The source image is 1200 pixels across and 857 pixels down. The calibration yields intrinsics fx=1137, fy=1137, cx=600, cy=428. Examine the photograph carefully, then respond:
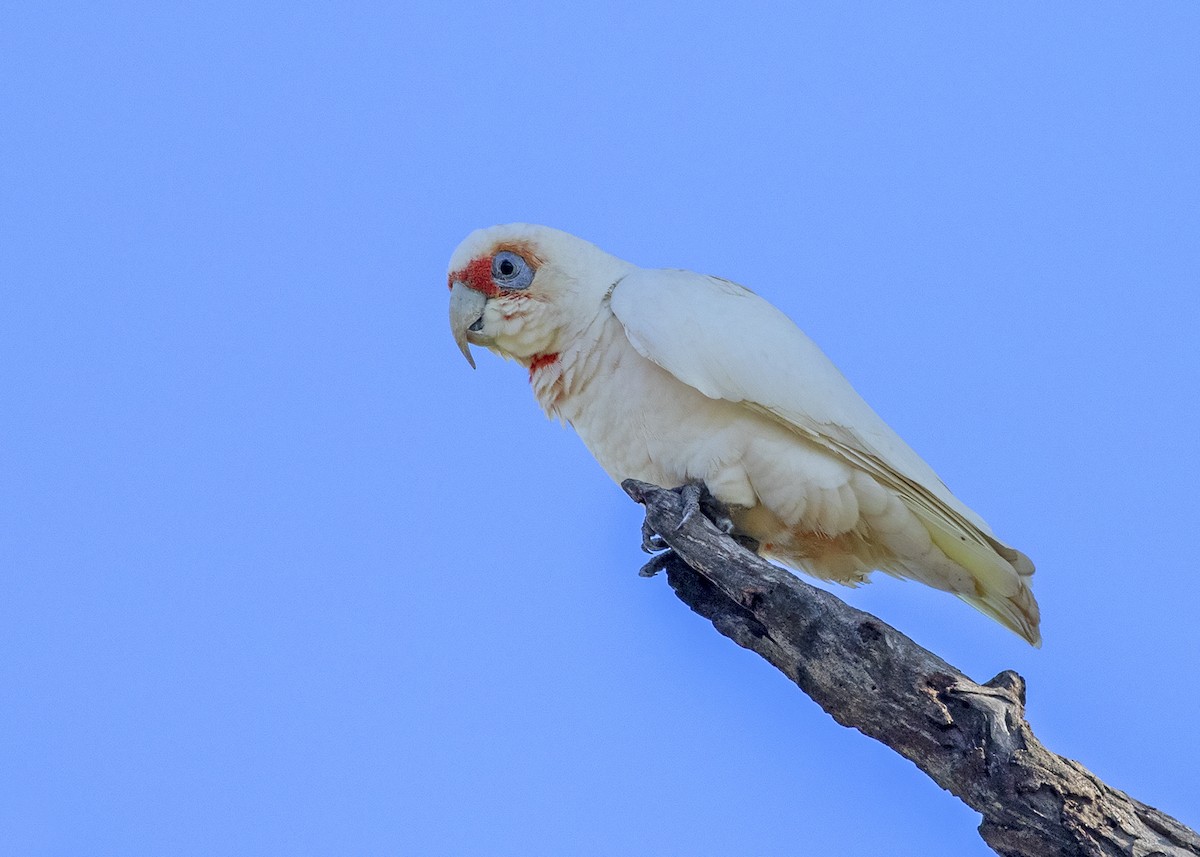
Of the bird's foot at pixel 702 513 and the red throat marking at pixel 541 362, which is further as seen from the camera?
the red throat marking at pixel 541 362

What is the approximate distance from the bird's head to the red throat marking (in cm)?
3

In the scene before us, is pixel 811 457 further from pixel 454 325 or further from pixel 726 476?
pixel 454 325

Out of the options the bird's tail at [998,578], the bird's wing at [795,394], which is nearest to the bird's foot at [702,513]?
the bird's wing at [795,394]

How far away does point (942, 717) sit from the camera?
375 centimetres

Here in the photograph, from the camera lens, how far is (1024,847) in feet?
11.8

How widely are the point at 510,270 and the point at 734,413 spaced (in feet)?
4.63

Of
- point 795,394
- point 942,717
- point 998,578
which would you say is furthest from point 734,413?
point 942,717

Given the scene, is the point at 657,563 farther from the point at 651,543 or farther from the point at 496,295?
the point at 496,295

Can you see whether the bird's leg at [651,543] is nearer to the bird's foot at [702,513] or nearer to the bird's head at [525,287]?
the bird's foot at [702,513]

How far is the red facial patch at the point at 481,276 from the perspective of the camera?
18.7 ft

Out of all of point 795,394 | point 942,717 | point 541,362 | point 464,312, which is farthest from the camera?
point 464,312

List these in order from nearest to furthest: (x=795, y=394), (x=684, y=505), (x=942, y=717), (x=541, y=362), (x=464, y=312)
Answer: (x=942, y=717) < (x=684, y=505) < (x=795, y=394) < (x=541, y=362) < (x=464, y=312)

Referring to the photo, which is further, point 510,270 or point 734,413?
point 510,270

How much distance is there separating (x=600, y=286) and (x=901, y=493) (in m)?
1.75
